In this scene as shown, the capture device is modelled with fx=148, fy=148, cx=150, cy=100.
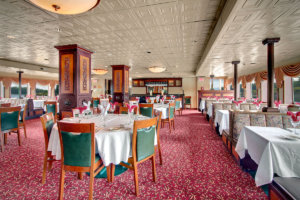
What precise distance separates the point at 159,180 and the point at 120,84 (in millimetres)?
6508

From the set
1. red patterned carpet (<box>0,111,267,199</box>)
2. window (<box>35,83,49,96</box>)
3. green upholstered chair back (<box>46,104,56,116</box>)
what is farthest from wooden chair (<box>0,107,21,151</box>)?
window (<box>35,83,49,96</box>)

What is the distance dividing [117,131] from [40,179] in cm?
148

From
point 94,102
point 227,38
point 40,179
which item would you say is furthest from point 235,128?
point 94,102

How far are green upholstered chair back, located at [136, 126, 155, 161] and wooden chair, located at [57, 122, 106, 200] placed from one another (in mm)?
549

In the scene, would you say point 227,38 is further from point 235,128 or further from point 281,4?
point 235,128

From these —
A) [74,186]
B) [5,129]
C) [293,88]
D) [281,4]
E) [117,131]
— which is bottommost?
[74,186]

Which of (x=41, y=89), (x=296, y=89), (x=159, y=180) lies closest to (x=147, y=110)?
(x=159, y=180)

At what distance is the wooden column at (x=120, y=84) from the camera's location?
8102mm

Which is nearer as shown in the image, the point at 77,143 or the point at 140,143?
the point at 77,143

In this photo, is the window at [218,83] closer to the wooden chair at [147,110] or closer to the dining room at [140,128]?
the dining room at [140,128]

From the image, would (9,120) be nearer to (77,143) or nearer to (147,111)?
(77,143)

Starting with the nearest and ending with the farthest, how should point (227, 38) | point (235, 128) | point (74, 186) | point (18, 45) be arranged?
point (74, 186)
point (235, 128)
point (227, 38)
point (18, 45)

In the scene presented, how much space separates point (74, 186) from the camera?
205 cm

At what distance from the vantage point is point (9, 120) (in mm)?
3395
